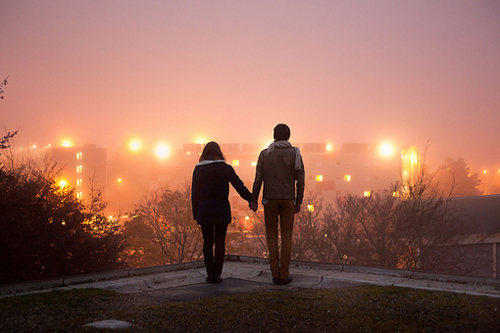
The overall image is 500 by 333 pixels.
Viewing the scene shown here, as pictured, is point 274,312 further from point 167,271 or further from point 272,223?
point 167,271

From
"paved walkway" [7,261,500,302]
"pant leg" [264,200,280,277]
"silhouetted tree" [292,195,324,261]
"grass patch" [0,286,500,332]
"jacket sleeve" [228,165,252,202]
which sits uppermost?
"jacket sleeve" [228,165,252,202]

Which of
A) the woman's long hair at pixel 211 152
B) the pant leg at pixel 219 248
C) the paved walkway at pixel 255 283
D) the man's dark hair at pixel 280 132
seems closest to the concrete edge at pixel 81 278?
the paved walkway at pixel 255 283

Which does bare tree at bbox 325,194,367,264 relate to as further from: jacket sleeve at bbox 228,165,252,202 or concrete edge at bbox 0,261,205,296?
jacket sleeve at bbox 228,165,252,202

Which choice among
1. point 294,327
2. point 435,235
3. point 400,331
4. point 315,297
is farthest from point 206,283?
point 435,235

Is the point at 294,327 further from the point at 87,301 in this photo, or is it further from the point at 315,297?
the point at 87,301

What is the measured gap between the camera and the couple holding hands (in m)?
5.96

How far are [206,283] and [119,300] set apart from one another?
5.05 ft

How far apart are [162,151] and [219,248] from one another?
348 ft

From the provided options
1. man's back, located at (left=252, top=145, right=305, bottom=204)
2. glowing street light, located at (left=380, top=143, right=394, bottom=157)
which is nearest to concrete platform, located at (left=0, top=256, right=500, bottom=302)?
man's back, located at (left=252, top=145, right=305, bottom=204)

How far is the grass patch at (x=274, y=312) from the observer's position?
11.1 ft

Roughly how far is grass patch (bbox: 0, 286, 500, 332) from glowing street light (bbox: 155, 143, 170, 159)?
4150 inches

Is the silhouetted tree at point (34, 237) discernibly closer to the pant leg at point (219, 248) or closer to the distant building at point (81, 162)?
the pant leg at point (219, 248)

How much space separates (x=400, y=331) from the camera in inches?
129

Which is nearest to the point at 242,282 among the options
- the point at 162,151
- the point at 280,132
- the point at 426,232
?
the point at 280,132
